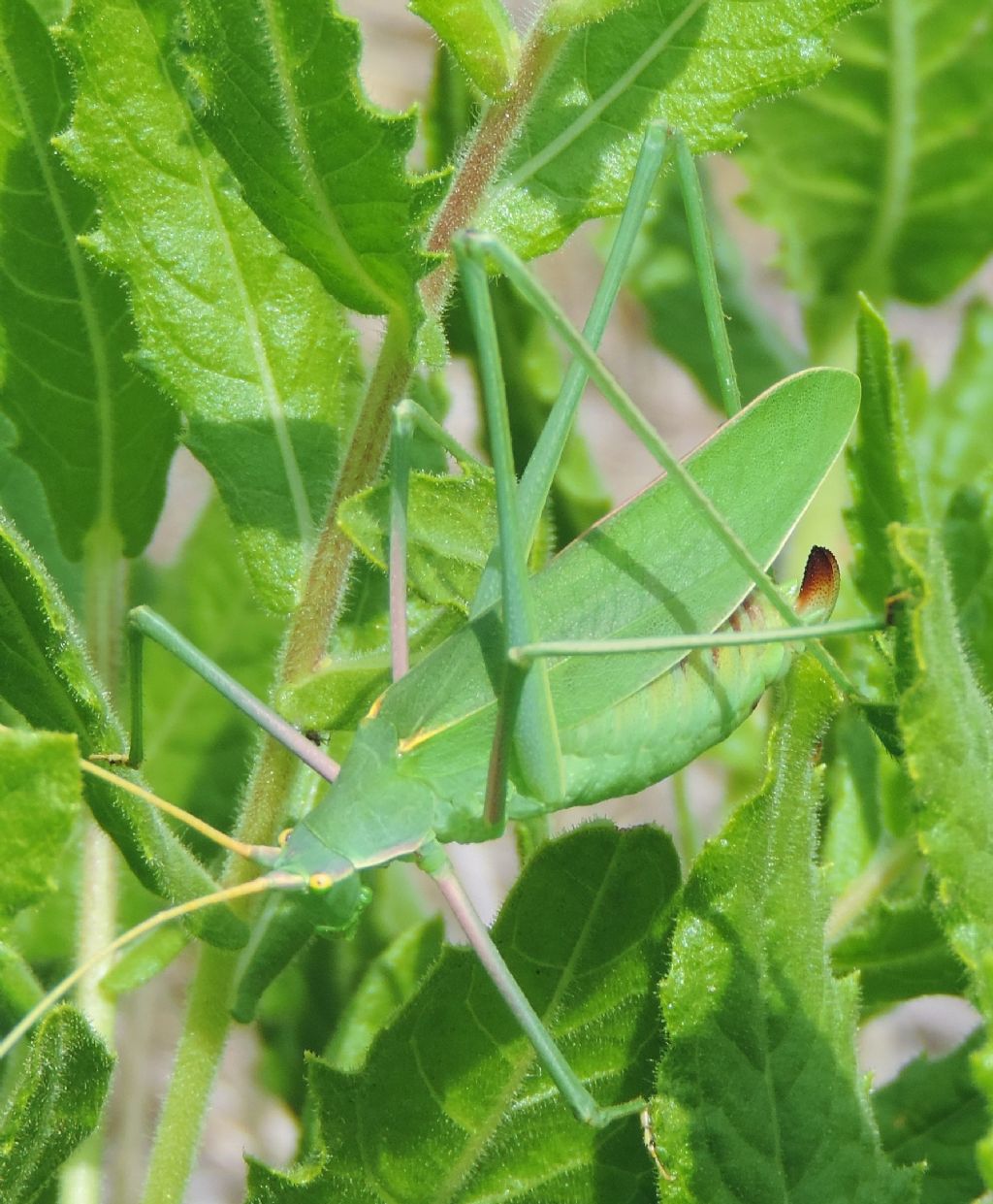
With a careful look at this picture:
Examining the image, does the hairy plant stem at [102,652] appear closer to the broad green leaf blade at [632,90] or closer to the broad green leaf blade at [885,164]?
the broad green leaf blade at [632,90]

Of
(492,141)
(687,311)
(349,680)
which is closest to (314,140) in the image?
(492,141)

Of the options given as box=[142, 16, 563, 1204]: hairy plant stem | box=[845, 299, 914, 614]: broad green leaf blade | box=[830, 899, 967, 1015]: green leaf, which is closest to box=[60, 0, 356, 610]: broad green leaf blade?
box=[142, 16, 563, 1204]: hairy plant stem

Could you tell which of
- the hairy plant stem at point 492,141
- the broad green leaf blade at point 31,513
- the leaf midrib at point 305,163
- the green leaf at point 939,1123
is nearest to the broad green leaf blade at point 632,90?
the hairy plant stem at point 492,141

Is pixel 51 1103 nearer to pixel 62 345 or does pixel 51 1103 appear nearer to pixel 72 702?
pixel 72 702

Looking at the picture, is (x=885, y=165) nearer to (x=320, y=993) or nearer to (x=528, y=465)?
(x=528, y=465)

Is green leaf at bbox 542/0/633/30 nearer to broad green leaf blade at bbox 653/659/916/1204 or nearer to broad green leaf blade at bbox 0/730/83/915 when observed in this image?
broad green leaf blade at bbox 653/659/916/1204
